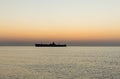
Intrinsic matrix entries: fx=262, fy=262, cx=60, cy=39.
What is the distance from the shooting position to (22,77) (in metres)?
42.5

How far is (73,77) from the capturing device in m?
43.7

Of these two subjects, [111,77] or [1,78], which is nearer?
[1,78]

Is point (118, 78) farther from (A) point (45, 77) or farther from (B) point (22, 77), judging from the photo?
(B) point (22, 77)

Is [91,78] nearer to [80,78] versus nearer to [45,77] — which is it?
[80,78]

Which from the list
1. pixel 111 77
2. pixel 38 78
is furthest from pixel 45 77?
pixel 111 77

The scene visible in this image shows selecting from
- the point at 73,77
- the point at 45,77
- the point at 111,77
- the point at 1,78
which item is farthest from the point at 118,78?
the point at 1,78

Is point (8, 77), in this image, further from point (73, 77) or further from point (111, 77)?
point (111, 77)

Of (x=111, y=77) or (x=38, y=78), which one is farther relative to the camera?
(x=111, y=77)

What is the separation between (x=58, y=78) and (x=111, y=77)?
9.40m

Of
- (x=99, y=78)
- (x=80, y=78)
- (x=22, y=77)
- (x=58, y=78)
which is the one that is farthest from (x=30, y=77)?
(x=99, y=78)

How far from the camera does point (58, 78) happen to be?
4228 cm

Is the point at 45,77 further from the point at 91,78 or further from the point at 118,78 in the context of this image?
the point at 118,78

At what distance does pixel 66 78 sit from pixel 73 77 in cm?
188

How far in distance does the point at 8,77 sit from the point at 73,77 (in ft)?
35.0
